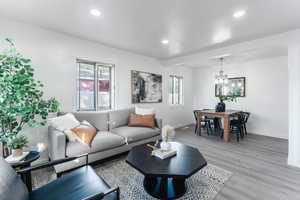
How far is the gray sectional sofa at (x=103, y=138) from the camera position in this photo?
2.09 metres

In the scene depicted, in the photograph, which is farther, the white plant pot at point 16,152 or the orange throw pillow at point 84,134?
the orange throw pillow at point 84,134

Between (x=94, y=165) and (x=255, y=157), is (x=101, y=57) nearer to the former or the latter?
(x=94, y=165)

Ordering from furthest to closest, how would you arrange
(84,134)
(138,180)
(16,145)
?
(84,134) < (138,180) < (16,145)

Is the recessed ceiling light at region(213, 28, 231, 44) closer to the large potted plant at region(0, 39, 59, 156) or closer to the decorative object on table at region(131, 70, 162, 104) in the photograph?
the decorative object on table at region(131, 70, 162, 104)

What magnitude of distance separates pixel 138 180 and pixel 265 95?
469 cm

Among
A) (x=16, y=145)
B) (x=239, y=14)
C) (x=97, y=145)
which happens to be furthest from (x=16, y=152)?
(x=239, y=14)

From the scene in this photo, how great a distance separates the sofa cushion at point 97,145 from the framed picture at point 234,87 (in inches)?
153

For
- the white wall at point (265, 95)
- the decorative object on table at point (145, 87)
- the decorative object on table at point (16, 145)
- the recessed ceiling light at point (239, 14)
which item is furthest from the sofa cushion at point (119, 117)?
the white wall at point (265, 95)

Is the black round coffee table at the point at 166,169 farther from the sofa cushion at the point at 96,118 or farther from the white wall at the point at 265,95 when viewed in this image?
the white wall at the point at 265,95

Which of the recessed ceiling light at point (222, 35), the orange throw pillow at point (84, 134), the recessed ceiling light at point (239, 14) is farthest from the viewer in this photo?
the recessed ceiling light at point (222, 35)

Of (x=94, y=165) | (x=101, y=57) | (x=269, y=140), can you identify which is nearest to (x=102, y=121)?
(x=94, y=165)

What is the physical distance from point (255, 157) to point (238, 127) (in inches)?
46.3

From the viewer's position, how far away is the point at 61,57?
9.25 feet

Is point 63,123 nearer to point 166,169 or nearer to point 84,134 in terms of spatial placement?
point 84,134
